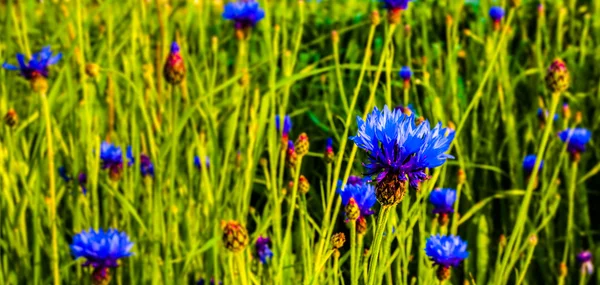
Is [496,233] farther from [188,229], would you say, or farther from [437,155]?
[437,155]

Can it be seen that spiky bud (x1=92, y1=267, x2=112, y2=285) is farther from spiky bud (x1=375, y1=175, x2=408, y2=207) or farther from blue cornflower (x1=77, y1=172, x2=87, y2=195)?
spiky bud (x1=375, y1=175, x2=408, y2=207)

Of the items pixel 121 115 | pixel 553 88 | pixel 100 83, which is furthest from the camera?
pixel 100 83

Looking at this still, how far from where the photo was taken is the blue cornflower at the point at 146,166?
167cm

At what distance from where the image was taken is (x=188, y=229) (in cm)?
159

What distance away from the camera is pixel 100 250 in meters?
1.31

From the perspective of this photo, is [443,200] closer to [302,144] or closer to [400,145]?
[302,144]

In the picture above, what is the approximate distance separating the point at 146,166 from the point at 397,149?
101 cm

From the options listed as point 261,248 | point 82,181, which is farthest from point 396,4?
point 82,181

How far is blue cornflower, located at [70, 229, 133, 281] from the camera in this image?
131 centimetres

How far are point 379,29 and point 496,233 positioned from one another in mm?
1026

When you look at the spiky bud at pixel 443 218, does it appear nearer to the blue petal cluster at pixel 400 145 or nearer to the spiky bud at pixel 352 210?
the spiky bud at pixel 352 210

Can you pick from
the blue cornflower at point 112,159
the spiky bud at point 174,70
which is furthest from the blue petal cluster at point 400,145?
the blue cornflower at point 112,159

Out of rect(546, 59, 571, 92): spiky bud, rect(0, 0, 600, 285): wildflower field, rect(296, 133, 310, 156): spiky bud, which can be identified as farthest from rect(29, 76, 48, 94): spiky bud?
rect(546, 59, 571, 92): spiky bud

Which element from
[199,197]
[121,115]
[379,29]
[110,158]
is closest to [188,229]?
[199,197]
